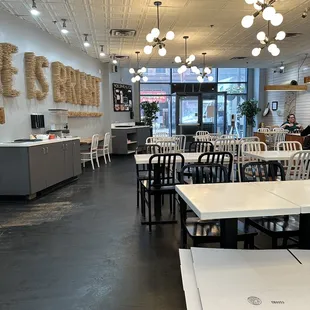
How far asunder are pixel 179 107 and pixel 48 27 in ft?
25.9

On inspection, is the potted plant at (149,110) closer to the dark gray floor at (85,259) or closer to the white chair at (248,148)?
the white chair at (248,148)

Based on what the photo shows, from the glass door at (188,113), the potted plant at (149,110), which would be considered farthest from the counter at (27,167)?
the glass door at (188,113)

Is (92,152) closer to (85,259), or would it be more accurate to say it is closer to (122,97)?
(122,97)

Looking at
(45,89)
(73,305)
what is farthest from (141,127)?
(73,305)

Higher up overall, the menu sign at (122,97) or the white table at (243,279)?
the menu sign at (122,97)

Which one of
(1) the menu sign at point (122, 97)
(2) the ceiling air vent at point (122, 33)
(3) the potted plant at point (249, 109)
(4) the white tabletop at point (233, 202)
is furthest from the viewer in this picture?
(3) the potted plant at point (249, 109)

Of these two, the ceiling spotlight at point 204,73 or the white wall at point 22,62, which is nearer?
the white wall at point 22,62

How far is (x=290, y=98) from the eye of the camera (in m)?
11.8

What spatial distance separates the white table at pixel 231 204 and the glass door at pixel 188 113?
11.5 metres

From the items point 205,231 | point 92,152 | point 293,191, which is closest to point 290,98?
point 92,152

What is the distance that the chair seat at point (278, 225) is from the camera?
231cm

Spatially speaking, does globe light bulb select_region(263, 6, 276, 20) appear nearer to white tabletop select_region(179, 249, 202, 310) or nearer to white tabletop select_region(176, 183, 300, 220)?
white tabletop select_region(176, 183, 300, 220)

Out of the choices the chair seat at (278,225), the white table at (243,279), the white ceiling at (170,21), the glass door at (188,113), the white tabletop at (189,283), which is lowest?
the chair seat at (278,225)

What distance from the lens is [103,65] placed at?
432 inches
